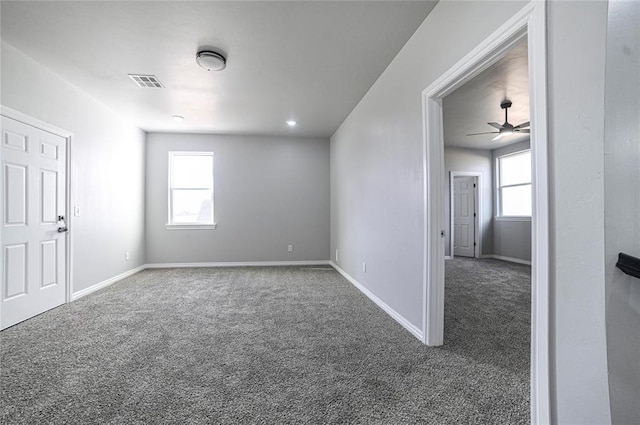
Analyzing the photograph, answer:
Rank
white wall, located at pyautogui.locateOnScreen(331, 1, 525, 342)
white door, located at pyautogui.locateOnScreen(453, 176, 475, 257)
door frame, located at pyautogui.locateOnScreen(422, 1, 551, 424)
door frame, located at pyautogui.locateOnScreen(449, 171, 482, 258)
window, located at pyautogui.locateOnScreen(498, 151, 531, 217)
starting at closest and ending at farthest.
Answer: door frame, located at pyautogui.locateOnScreen(422, 1, 551, 424)
white wall, located at pyautogui.locateOnScreen(331, 1, 525, 342)
window, located at pyautogui.locateOnScreen(498, 151, 531, 217)
door frame, located at pyautogui.locateOnScreen(449, 171, 482, 258)
white door, located at pyautogui.locateOnScreen(453, 176, 475, 257)

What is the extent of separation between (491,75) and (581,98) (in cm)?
270

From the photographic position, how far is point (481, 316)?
2.82 metres

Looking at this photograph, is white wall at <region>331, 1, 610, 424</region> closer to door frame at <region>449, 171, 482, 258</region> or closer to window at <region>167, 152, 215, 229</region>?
window at <region>167, 152, 215, 229</region>

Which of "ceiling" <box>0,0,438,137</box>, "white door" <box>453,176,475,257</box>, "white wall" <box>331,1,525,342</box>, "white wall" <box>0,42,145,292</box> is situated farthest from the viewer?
"white door" <box>453,176,475,257</box>

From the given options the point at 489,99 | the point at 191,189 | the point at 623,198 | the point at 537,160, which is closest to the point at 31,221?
the point at 191,189

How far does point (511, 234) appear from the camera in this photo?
20.9ft

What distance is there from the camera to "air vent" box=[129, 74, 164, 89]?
318 centimetres

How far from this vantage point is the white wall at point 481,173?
6.85 m

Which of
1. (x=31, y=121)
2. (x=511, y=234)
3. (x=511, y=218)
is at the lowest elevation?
(x=511, y=234)

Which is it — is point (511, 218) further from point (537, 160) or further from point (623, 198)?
point (623, 198)

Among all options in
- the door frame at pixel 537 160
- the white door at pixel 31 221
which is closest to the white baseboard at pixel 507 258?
the door frame at pixel 537 160

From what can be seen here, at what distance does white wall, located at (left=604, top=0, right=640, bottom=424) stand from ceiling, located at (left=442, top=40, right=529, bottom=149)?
1.74m

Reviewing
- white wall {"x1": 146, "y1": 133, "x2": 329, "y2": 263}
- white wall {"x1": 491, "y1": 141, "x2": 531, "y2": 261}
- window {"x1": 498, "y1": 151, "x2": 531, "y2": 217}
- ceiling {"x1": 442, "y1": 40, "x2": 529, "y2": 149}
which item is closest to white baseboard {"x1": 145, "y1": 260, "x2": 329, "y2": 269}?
white wall {"x1": 146, "y1": 133, "x2": 329, "y2": 263}

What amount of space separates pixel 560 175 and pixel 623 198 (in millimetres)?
308
